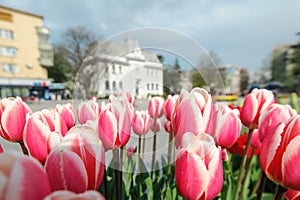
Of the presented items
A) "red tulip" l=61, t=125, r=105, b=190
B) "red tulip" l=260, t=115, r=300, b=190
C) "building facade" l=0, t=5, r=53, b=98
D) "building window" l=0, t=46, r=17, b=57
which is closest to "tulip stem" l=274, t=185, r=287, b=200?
"red tulip" l=260, t=115, r=300, b=190

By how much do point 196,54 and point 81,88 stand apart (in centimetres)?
22

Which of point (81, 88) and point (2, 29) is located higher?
point (2, 29)

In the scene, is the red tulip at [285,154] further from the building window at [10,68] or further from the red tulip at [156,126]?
the building window at [10,68]

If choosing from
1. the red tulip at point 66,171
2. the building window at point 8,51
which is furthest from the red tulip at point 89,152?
the building window at point 8,51

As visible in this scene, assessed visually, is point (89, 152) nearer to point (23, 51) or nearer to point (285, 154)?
point (285, 154)

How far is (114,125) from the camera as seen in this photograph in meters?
0.31

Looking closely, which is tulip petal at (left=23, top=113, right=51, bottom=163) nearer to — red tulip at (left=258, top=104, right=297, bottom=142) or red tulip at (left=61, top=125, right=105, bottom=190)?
red tulip at (left=61, top=125, right=105, bottom=190)

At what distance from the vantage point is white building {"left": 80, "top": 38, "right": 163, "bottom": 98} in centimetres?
42

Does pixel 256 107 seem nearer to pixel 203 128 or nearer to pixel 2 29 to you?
pixel 203 128

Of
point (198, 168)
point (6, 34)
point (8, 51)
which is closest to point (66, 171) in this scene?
point (198, 168)

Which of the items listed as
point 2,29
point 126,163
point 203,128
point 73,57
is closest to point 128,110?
point 203,128

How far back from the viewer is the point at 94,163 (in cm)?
22

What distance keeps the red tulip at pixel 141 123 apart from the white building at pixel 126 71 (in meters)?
0.06

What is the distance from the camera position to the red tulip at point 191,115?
0.28 metres
